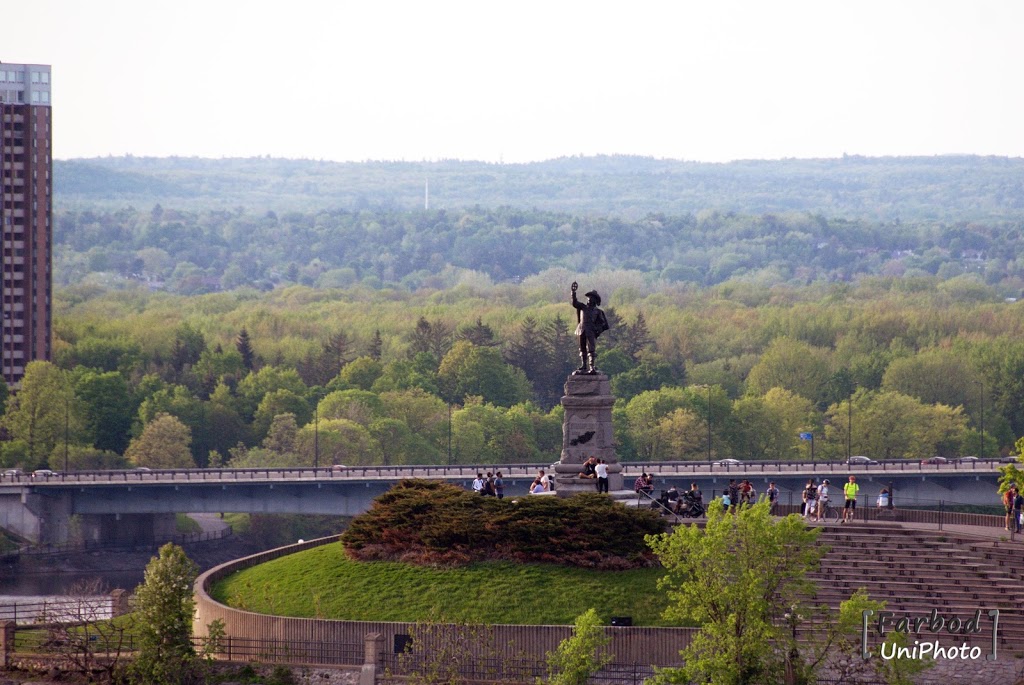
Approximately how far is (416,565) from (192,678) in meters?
9.22

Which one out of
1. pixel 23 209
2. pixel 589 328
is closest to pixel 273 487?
pixel 23 209

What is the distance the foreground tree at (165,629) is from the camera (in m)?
65.2

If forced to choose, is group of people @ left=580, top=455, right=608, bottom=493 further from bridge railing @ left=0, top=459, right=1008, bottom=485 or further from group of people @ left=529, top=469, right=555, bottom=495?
bridge railing @ left=0, top=459, right=1008, bottom=485

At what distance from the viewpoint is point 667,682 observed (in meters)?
61.1

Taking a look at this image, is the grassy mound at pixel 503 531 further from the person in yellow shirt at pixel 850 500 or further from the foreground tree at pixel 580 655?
the person in yellow shirt at pixel 850 500

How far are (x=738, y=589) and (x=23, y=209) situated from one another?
127 meters

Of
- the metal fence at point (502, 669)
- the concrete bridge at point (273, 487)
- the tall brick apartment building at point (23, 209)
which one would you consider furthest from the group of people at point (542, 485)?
the tall brick apartment building at point (23, 209)

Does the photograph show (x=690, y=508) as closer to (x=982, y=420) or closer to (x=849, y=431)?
(x=849, y=431)

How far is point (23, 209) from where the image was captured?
584 ft

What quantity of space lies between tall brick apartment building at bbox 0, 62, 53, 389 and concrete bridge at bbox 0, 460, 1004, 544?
37057 mm

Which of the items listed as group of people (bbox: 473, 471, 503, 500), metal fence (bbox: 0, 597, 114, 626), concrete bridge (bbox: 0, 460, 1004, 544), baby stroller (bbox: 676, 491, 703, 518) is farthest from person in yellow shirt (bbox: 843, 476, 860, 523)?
concrete bridge (bbox: 0, 460, 1004, 544)

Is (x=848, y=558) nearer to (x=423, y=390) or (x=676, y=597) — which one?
(x=676, y=597)

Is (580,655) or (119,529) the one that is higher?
(580,655)

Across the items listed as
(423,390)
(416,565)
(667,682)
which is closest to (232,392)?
(423,390)
